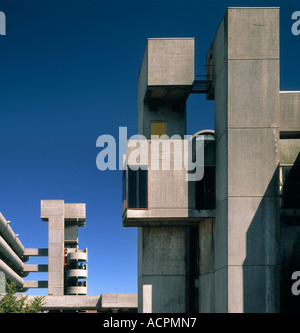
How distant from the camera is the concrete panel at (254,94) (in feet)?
100

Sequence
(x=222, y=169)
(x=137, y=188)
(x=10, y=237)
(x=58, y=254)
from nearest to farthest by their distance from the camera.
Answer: (x=222, y=169) → (x=137, y=188) → (x=10, y=237) → (x=58, y=254)

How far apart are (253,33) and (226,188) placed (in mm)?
8024

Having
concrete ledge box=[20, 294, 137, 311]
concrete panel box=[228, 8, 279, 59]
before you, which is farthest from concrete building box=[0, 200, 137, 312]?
concrete panel box=[228, 8, 279, 59]

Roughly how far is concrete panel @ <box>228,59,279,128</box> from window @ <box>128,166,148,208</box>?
5.75 meters

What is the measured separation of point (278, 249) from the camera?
97.0 ft

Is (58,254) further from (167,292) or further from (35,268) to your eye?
(167,292)

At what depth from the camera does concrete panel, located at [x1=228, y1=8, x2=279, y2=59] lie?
3077 centimetres

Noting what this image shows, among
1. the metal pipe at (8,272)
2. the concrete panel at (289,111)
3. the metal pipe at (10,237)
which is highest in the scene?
the concrete panel at (289,111)

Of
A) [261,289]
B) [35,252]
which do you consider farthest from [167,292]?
[35,252]

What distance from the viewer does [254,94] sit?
1205 inches

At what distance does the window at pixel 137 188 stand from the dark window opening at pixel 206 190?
278 centimetres

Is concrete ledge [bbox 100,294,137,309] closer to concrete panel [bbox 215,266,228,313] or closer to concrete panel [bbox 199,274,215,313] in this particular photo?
concrete panel [bbox 199,274,215,313]

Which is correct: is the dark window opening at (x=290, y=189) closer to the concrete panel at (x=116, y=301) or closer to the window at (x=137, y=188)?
the window at (x=137, y=188)

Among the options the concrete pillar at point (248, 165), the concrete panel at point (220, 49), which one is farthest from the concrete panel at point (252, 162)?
the concrete panel at point (220, 49)
